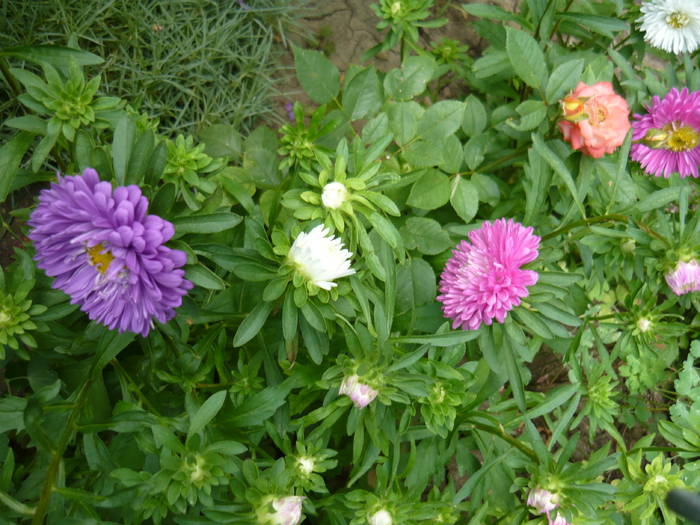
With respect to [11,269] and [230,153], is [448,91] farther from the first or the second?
[11,269]

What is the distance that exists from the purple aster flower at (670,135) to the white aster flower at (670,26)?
37 cm

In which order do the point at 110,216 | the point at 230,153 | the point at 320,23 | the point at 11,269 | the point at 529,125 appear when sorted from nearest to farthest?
1. the point at 110,216
2. the point at 11,269
3. the point at 529,125
4. the point at 230,153
5. the point at 320,23

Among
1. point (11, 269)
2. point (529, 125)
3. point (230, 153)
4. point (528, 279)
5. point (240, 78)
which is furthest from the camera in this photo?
point (240, 78)

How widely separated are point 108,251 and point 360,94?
108cm

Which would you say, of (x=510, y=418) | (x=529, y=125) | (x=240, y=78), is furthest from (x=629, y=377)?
(x=240, y=78)

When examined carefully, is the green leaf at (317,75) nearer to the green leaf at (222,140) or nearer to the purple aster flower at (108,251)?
the green leaf at (222,140)

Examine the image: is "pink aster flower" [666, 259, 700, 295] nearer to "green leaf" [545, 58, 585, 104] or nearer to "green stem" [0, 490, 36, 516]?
"green leaf" [545, 58, 585, 104]

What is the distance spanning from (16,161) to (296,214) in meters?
0.75

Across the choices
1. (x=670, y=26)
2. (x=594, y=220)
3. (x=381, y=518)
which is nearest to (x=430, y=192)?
(x=594, y=220)

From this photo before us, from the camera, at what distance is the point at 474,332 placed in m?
1.48

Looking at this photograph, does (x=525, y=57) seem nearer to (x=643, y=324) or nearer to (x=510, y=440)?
(x=643, y=324)

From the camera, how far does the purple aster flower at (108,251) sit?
102 cm

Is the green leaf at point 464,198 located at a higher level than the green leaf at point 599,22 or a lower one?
lower

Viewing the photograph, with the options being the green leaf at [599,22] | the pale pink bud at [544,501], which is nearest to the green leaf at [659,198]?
the green leaf at [599,22]
